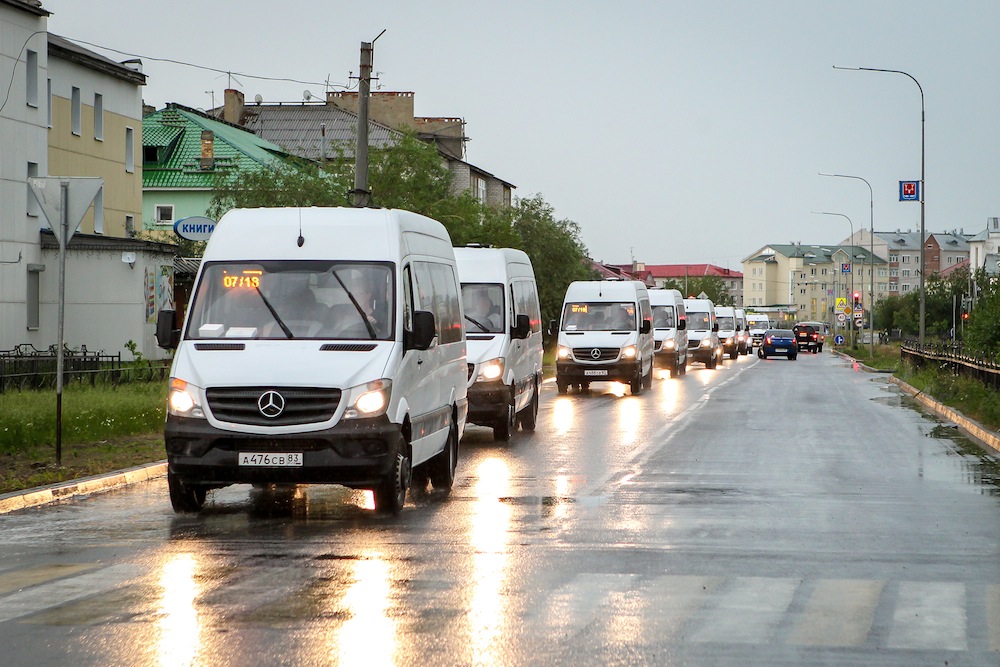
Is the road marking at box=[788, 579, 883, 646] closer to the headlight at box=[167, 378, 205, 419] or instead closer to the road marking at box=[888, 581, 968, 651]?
the road marking at box=[888, 581, 968, 651]

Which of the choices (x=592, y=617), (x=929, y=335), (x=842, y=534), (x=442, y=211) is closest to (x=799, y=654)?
(x=592, y=617)

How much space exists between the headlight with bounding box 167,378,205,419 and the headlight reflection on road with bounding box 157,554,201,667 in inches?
69.2

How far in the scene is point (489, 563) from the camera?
9.05 metres

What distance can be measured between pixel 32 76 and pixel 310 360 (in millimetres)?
33614

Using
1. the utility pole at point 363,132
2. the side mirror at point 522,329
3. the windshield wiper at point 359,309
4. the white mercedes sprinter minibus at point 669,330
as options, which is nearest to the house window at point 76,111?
the white mercedes sprinter minibus at point 669,330

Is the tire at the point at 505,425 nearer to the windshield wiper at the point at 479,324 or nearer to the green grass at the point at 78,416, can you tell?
the windshield wiper at the point at 479,324

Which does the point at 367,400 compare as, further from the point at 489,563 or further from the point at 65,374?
the point at 65,374

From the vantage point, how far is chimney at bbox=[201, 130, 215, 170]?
218 ft

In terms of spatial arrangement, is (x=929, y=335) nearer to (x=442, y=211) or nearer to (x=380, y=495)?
(x=442, y=211)

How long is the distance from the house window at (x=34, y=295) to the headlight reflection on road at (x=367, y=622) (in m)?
34.3

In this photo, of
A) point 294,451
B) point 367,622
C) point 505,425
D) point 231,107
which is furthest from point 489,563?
point 231,107

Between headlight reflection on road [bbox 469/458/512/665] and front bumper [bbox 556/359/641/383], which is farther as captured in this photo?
front bumper [bbox 556/359/641/383]

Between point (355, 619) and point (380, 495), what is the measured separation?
391 centimetres

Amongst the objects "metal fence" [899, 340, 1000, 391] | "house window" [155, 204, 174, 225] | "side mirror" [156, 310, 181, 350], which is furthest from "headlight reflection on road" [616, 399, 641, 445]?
"house window" [155, 204, 174, 225]
